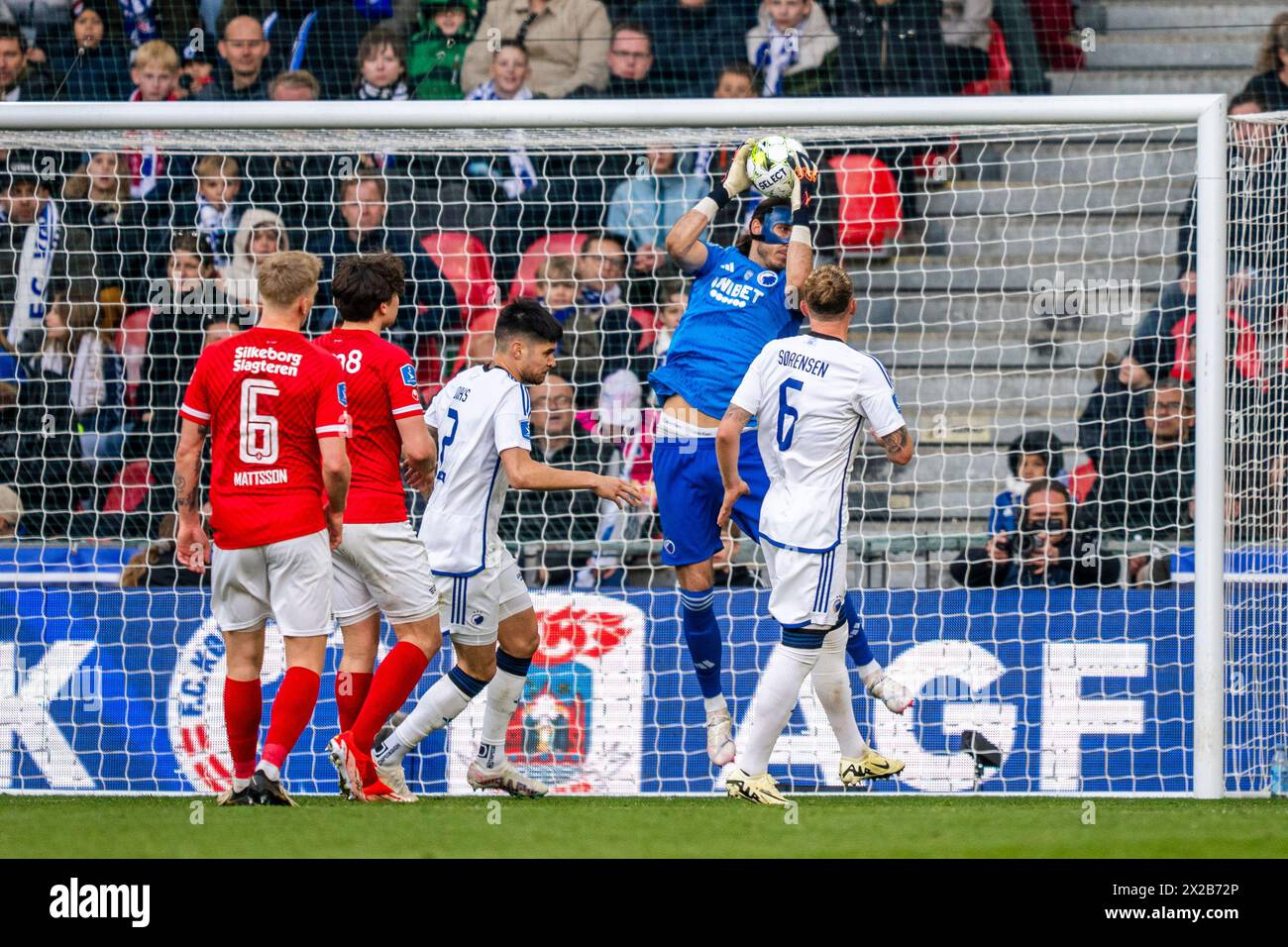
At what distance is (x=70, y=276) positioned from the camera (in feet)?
30.1

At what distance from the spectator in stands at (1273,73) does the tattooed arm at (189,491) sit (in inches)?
289

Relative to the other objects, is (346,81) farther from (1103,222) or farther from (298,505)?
(298,505)

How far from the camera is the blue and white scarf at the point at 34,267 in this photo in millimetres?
9117

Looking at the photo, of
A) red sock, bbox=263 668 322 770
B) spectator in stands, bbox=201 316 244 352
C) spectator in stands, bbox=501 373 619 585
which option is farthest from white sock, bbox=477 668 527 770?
spectator in stands, bbox=201 316 244 352

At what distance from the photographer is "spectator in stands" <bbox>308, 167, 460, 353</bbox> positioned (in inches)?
366

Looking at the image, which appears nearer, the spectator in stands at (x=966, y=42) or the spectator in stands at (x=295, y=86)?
the spectator in stands at (x=295, y=86)

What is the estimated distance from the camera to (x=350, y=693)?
6.62 meters

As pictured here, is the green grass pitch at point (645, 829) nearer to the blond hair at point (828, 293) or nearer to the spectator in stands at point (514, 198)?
the blond hair at point (828, 293)

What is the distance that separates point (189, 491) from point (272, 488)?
0.33 m

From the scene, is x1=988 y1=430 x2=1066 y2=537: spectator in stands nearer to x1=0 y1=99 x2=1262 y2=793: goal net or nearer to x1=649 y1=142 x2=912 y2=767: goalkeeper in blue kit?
x1=0 y1=99 x2=1262 y2=793: goal net

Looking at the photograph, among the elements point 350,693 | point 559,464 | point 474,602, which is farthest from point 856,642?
point 559,464

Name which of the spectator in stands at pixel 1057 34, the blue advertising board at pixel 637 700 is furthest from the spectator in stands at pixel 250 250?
the spectator in stands at pixel 1057 34

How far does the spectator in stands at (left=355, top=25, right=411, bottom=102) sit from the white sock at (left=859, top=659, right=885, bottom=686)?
18.2 ft

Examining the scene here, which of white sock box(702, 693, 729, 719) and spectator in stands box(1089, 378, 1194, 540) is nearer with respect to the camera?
white sock box(702, 693, 729, 719)
